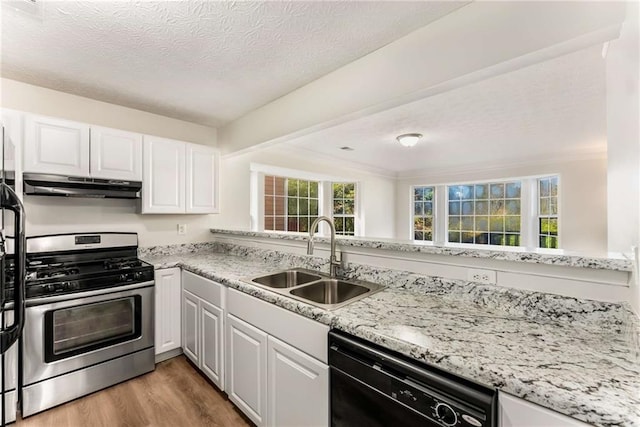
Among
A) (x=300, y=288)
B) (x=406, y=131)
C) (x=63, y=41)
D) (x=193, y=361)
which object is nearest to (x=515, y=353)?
(x=300, y=288)

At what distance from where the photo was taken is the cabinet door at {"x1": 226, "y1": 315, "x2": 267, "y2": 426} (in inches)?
65.1

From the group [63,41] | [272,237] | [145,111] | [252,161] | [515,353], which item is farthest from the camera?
[252,161]

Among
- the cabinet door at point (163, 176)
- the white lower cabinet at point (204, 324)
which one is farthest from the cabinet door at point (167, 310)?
the cabinet door at point (163, 176)

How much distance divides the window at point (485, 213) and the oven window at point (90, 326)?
18.1ft

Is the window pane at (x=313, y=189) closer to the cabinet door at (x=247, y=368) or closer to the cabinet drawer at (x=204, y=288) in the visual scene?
the cabinet drawer at (x=204, y=288)

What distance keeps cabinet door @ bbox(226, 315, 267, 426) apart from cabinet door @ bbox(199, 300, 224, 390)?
110mm

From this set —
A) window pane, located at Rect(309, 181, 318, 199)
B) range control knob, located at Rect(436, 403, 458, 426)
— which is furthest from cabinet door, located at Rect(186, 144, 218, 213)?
range control knob, located at Rect(436, 403, 458, 426)

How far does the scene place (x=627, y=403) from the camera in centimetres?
69

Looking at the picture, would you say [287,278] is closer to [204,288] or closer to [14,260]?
[204,288]

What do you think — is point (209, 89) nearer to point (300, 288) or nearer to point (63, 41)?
point (63, 41)

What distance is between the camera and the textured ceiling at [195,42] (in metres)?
1.46

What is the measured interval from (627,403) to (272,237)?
7.31 feet

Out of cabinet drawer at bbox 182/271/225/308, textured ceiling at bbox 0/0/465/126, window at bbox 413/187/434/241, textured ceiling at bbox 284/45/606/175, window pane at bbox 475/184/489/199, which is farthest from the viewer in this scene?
window at bbox 413/187/434/241

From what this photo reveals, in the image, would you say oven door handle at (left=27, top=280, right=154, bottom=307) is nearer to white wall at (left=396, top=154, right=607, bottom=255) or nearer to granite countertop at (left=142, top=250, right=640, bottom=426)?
granite countertop at (left=142, top=250, right=640, bottom=426)
